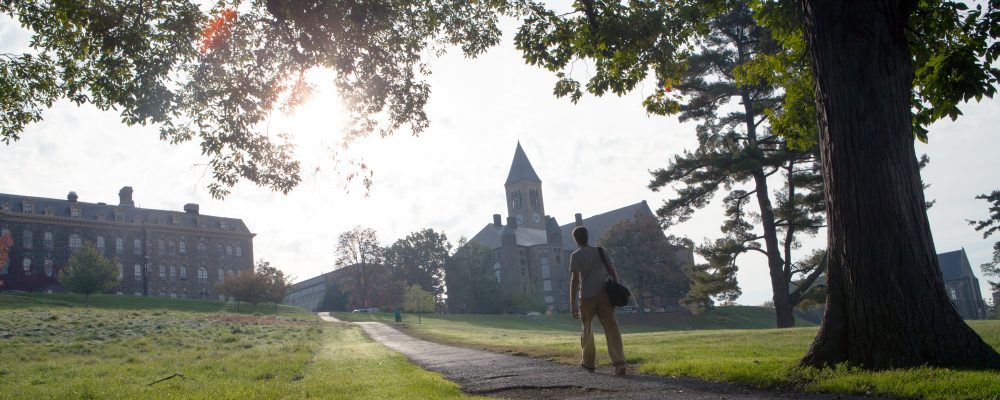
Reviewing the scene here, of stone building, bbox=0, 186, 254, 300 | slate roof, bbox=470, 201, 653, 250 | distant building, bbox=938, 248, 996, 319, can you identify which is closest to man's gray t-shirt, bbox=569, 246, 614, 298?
stone building, bbox=0, 186, 254, 300

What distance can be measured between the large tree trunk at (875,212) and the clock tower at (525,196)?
324 feet

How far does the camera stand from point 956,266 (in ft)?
330

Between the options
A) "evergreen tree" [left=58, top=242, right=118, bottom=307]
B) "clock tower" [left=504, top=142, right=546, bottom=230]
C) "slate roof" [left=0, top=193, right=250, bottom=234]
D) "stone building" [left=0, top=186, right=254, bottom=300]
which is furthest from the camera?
"clock tower" [left=504, top=142, right=546, bottom=230]

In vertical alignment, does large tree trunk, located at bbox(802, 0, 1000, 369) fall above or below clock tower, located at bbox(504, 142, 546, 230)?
below

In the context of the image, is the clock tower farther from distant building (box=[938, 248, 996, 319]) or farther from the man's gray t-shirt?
the man's gray t-shirt

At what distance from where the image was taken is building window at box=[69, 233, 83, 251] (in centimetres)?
7525

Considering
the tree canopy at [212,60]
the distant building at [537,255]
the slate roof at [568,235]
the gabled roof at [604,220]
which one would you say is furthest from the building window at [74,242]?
the tree canopy at [212,60]

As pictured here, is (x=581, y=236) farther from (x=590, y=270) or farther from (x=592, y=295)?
(x=592, y=295)

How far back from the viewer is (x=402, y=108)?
13.1 m

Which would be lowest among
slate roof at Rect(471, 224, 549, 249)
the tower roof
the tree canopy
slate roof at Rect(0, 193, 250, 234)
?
the tree canopy

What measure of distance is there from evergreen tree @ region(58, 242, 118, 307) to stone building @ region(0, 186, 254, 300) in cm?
912

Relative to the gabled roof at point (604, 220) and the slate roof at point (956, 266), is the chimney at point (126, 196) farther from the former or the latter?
the slate roof at point (956, 266)

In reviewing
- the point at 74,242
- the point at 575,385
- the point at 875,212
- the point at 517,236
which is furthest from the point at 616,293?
the point at 517,236

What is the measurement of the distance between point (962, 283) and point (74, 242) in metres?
117
